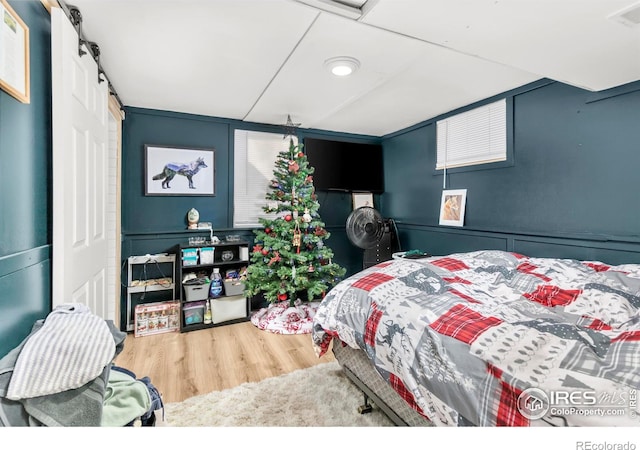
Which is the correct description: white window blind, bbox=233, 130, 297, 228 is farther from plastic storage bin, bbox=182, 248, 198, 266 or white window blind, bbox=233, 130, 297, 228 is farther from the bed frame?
the bed frame

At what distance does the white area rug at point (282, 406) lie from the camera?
63.1 inches

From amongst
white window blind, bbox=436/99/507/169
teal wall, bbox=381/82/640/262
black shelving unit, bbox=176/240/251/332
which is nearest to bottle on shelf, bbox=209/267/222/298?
black shelving unit, bbox=176/240/251/332

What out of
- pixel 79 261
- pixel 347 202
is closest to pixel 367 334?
pixel 79 261

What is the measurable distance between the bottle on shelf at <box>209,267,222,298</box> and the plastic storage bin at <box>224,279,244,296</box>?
59mm

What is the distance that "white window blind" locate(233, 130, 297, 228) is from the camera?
3.38 meters

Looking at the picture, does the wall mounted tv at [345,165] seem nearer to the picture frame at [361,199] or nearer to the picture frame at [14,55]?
the picture frame at [361,199]

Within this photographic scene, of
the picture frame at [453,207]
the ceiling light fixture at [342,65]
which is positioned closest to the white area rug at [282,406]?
the picture frame at [453,207]

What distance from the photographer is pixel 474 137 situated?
9.51 feet

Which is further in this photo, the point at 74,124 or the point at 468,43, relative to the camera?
the point at 468,43

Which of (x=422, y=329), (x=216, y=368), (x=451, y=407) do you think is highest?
(x=422, y=329)

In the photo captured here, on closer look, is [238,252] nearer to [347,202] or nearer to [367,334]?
[347,202]

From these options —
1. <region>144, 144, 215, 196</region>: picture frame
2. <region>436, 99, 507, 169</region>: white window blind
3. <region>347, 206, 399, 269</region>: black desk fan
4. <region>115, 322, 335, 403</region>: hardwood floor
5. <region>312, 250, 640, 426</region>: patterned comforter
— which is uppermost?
<region>436, 99, 507, 169</region>: white window blind

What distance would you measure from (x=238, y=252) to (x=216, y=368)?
4.40ft

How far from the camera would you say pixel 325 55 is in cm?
188
